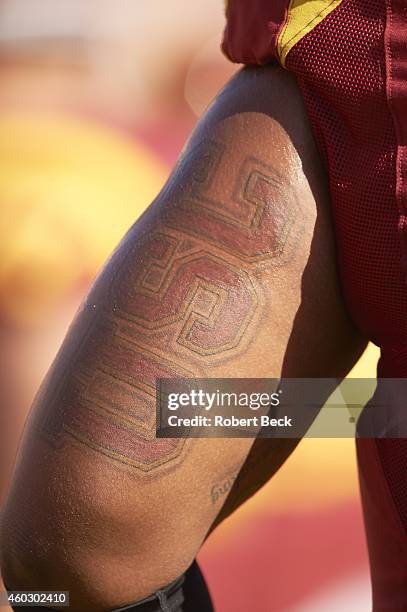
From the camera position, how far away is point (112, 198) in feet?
8.02

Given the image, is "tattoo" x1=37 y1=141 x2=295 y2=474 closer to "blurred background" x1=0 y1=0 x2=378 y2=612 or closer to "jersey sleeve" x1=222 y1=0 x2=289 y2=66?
"jersey sleeve" x1=222 y1=0 x2=289 y2=66

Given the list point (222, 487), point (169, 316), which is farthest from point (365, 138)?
point (222, 487)

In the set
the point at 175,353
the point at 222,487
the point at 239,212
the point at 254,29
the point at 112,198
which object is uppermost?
the point at 254,29

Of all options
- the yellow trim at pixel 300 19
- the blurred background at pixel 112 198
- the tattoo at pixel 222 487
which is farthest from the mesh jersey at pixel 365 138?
the blurred background at pixel 112 198

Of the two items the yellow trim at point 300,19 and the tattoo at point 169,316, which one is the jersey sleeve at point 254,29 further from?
the tattoo at point 169,316

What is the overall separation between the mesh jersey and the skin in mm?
27

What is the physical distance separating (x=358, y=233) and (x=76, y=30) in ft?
7.63

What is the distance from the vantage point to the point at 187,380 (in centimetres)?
92

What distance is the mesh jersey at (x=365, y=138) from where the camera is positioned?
0.89 meters

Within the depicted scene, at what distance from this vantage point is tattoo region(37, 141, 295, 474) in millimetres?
920

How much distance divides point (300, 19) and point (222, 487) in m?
0.47

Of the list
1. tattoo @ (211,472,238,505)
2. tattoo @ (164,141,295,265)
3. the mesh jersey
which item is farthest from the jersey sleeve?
tattoo @ (211,472,238,505)

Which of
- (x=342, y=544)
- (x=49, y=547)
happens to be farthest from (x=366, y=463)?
(x=342, y=544)

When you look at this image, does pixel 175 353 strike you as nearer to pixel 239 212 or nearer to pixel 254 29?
pixel 239 212
